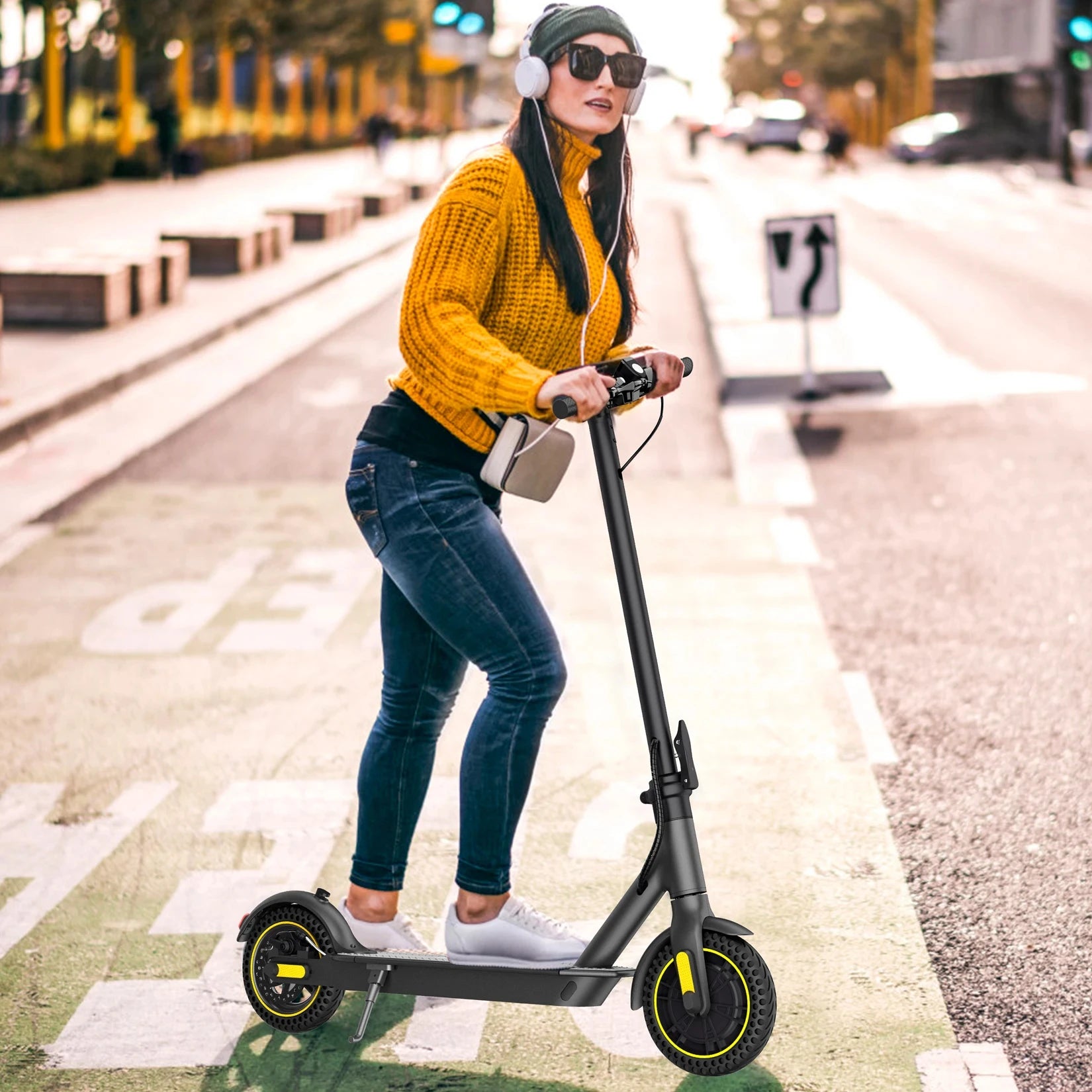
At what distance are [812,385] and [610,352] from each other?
9740mm

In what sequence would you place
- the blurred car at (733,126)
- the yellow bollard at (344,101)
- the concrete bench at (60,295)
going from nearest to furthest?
the concrete bench at (60,295) → the yellow bollard at (344,101) → the blurred car at (733,126)

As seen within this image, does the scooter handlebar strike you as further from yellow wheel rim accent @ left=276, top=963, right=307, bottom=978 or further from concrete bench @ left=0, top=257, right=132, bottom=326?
concrete bench @ left=0, top=257, right=132, bottom=326

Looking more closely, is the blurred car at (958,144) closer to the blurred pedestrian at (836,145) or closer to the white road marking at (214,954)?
the blurred pedestrian at (836,145)

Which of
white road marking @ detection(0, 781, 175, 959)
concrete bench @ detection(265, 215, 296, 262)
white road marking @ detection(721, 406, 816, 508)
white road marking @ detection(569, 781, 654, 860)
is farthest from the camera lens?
concrete bench @ detection(265, 215, 296, 262)

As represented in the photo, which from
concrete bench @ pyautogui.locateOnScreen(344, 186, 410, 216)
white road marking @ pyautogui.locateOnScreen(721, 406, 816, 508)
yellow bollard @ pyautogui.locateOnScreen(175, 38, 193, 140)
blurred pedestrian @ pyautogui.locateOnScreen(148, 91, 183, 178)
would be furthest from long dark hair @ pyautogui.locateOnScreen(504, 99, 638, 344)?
yellow bollard @ pyautogui.locateOnScreen(175, 38, 193, 140)

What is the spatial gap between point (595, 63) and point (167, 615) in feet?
15.0

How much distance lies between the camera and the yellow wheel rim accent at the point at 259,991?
3.84 meters

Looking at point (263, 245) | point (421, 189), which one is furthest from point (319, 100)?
point (263, 245)

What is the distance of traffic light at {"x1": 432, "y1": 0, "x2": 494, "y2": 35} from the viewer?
30.2 meters

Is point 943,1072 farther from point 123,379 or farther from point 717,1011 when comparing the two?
point 123,379

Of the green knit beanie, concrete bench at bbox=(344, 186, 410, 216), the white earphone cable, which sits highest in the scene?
the green knit beanie

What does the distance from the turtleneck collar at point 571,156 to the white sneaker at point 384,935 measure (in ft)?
4.97

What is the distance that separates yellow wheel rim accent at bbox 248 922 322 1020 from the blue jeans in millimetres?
249

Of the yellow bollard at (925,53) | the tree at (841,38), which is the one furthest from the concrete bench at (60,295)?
the yellow bollard at (925,53)
